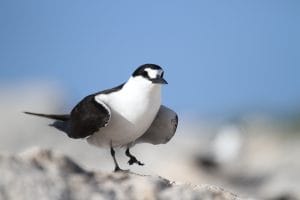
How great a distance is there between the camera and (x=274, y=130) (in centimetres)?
5119

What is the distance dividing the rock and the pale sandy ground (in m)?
10.6

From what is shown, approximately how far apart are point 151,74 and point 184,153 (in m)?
19.4

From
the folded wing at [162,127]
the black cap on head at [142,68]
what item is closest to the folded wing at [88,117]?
the black cap on head at [142,68]

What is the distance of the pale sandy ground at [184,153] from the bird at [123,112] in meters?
7.93

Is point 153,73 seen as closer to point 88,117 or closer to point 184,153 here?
→ point 88,117

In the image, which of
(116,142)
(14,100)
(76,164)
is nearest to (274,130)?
(14,100)

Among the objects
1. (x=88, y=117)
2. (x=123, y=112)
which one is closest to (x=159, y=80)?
(x=123, y=112)

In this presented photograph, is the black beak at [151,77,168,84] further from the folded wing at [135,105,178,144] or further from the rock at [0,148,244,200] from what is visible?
the rock at [0,148,244,200]

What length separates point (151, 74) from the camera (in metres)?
7.86

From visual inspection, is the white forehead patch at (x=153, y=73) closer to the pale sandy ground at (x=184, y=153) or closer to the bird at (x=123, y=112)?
the bird at (x=123, y=112)

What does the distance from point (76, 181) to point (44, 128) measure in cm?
3124

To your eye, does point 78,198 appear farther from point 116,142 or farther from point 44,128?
point 44,128

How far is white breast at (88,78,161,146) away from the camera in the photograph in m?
7.83

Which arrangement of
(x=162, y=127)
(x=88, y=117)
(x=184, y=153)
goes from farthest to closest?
→ (x=184, y=153), (x=162, y=127), (x=88, y=117)
